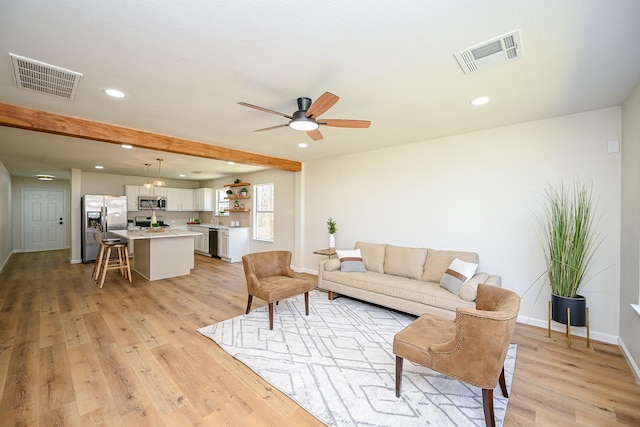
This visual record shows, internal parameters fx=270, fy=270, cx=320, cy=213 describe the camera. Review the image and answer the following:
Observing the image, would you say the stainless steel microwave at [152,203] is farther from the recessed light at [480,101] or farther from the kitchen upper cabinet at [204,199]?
the recessed light at [480,101]

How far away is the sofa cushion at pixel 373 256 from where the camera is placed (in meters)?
4.30

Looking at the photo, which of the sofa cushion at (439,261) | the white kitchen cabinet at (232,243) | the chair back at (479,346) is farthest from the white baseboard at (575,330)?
the white kitchen cabinet at (232,243)

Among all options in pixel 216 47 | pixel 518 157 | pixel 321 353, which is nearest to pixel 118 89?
pixel 216 47

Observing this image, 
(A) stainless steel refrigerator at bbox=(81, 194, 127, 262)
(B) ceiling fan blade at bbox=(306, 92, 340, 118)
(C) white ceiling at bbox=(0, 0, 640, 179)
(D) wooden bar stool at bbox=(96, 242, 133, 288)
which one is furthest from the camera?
(A) stainless steel refrigerator at bbox=(81, 194, 127, 262)

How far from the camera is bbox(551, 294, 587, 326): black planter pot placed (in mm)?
2758

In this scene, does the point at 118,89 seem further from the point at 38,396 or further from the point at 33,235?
the point at 33,235

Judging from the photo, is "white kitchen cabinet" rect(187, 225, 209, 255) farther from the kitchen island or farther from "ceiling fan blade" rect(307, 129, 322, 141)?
"ceiling fan blade" rect(307, 129, 322, 141)

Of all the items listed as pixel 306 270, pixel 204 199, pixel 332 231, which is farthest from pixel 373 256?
pixel 204 199

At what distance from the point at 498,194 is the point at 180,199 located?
885cm

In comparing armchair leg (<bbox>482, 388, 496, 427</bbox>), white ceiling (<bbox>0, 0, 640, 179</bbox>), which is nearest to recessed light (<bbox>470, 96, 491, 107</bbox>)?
white ceiling (<bbox>0, 0, 640, 179</bbox>)

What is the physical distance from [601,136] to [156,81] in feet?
14.8

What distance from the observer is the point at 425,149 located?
4.20 meters

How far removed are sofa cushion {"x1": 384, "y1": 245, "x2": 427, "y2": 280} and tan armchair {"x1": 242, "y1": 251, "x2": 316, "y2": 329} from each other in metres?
1.33

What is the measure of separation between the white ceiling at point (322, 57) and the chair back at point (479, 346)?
68.8 inches
